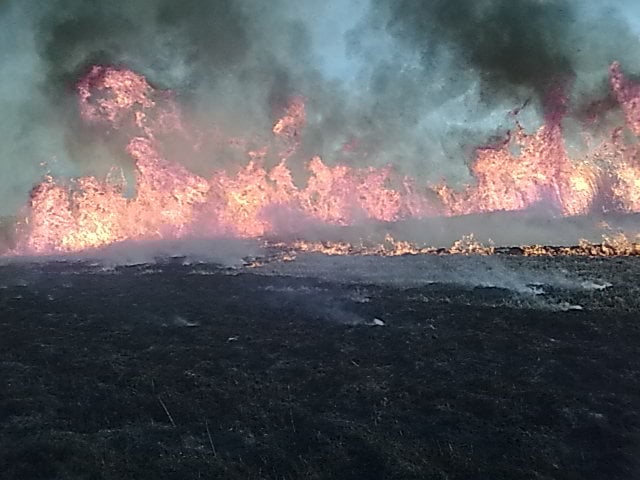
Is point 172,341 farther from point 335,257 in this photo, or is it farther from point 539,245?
point 539,245

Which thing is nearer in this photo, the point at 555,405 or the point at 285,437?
the point at 285,437

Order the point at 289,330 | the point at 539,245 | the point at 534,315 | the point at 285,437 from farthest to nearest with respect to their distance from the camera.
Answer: the point at 539,245 < the point at 534,315 < the point at 289,330 < the point at 285,437

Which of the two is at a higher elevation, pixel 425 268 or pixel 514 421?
pixel 425 268

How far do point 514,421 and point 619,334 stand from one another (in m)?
8.93

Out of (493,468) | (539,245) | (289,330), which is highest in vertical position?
(539,245)

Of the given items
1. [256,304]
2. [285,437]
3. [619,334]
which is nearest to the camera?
[285,437]

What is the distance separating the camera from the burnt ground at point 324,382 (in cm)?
1421

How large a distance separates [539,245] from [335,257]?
16.4 m

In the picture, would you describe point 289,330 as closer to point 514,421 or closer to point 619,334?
point 514,421

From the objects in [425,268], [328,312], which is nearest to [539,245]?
[425,268]

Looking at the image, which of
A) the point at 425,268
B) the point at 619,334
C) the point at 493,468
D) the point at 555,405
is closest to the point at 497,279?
the point at 425,268

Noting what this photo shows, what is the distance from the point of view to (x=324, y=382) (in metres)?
18.6

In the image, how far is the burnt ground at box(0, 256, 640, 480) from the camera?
46.6 ft

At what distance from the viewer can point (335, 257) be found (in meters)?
41.6
